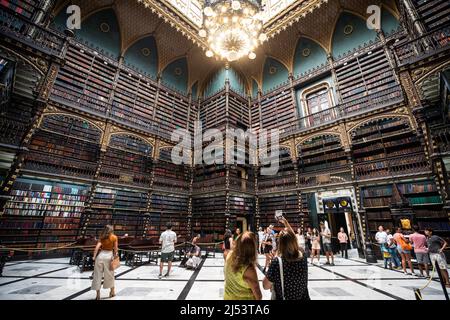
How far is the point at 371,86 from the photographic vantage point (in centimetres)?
910

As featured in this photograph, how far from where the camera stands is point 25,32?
5566 mm

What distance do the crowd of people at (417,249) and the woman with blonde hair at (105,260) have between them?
5.24 m

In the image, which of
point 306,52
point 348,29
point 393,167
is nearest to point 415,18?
point 393,167

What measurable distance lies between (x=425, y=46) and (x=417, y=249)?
5.43 meters

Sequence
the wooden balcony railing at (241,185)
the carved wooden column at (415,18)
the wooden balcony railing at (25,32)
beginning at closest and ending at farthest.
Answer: the wooden balcony railing at (25,32) → the carved wooden column at (415,18) → the wooden balcony railing at (241,185)

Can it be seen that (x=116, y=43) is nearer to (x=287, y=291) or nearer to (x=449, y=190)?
(x=287, y=291)

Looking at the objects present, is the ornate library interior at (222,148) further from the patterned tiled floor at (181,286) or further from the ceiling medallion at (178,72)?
the ceiling medallion at (178,72)

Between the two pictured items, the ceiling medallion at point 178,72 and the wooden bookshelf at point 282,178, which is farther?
the ceiling medallion at point 178,72

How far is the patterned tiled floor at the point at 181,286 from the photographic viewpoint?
3029 millimetres

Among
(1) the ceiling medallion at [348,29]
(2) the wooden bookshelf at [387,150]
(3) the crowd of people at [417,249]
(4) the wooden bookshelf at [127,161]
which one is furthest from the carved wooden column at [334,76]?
(4) the wooden bookshelf at [127,161]

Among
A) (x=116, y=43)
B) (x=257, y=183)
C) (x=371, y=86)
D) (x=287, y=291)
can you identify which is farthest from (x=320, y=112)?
(x=116, y=43)

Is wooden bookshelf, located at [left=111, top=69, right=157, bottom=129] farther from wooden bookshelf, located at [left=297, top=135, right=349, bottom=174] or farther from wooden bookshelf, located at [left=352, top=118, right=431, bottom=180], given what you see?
wooden bookshelf, located at [left=352, top=118, right=431, bottom=180]

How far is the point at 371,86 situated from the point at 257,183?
707 centimetres

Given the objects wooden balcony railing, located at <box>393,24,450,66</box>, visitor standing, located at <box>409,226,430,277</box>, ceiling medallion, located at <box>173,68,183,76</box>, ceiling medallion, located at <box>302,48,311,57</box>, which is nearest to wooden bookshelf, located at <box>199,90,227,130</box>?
ceiling medallion, located at <box>173,68,183,76</box>
